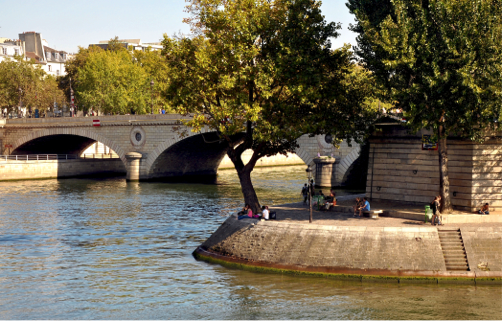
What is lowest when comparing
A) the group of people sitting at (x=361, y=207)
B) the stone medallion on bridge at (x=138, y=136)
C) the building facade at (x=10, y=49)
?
the group of people sitting at (x=361, y=207)

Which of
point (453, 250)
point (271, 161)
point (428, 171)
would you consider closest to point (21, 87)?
point (271, 161)

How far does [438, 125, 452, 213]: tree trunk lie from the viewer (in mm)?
30438

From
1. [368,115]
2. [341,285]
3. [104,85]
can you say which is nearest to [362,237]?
[341,285]

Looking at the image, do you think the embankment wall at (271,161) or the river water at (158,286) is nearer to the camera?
the river water at (158,286)

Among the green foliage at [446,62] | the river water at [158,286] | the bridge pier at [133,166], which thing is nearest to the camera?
the river water at [158,286]

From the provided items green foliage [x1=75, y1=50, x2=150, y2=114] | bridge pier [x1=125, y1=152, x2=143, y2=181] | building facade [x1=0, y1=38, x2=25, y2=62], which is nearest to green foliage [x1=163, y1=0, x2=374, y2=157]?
bridge pier [x1=125, y1=152, x2=143, y2=181]

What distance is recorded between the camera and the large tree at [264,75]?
32031mm

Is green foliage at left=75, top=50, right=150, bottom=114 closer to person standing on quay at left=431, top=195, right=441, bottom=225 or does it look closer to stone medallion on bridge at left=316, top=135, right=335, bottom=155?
stone medallion on bridge at left=316, top=135, right=335, bottom=155

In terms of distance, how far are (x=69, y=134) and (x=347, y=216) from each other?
189 ft

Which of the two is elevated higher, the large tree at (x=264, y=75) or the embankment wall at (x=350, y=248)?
the large tree at (x=264, y=75)

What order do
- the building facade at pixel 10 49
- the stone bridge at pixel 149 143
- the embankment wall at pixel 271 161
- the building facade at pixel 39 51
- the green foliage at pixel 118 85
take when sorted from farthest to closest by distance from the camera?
the building facade at pixel 39 51
the building facade at pixel 10 49
the embankment wall at pixel 271 161
the green foliage at pixel 118 85
the stone bridge at pixel 149 143

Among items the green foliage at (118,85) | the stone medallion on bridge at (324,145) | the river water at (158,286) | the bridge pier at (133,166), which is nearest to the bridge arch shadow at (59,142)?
the bridge pier at (133,166)

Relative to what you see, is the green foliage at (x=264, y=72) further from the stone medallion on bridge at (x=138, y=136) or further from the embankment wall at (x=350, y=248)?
the stone medallion on bridge at (x=138, y=136)

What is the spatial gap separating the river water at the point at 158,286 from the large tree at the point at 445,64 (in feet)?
23.7
